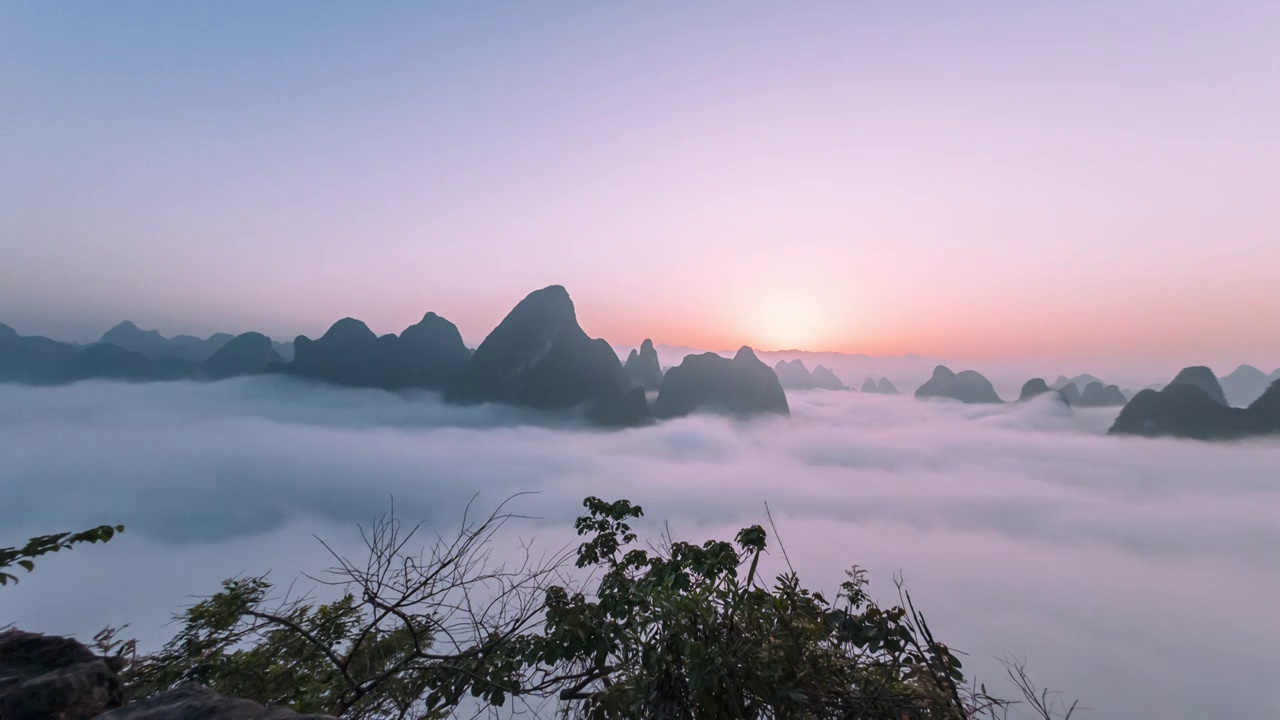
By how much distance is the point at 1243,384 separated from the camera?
384ft

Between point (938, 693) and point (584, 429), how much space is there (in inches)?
2782

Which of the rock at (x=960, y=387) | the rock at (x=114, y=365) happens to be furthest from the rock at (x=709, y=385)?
the rock at (x=114, y=365)

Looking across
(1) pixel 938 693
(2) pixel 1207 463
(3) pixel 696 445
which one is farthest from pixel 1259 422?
(1) pixel 938 693

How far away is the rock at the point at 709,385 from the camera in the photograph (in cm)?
7250

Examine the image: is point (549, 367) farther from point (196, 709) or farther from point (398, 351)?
point (196, 709)

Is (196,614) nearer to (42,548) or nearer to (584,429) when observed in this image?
(42,548)

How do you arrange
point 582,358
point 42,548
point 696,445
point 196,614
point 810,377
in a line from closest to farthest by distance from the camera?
1. point 42,548
2. point 196,614
3. point 582,358
4. point 696,445
5. point 810,377

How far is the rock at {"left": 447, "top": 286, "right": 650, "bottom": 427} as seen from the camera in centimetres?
6456

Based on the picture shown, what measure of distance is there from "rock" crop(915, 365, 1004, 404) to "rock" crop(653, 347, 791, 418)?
217ft

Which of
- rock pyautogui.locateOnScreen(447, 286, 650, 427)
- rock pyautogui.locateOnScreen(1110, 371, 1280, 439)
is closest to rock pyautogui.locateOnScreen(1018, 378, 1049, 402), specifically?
rock pyautogui.locateOnScreen(1110, 371, 1280, 439)

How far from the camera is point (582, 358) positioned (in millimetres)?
67375

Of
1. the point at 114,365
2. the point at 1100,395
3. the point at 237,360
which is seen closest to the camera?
the point at 114,365

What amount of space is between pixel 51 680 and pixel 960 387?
446 feet

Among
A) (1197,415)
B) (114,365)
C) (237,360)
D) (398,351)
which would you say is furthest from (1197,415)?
(114,365)
